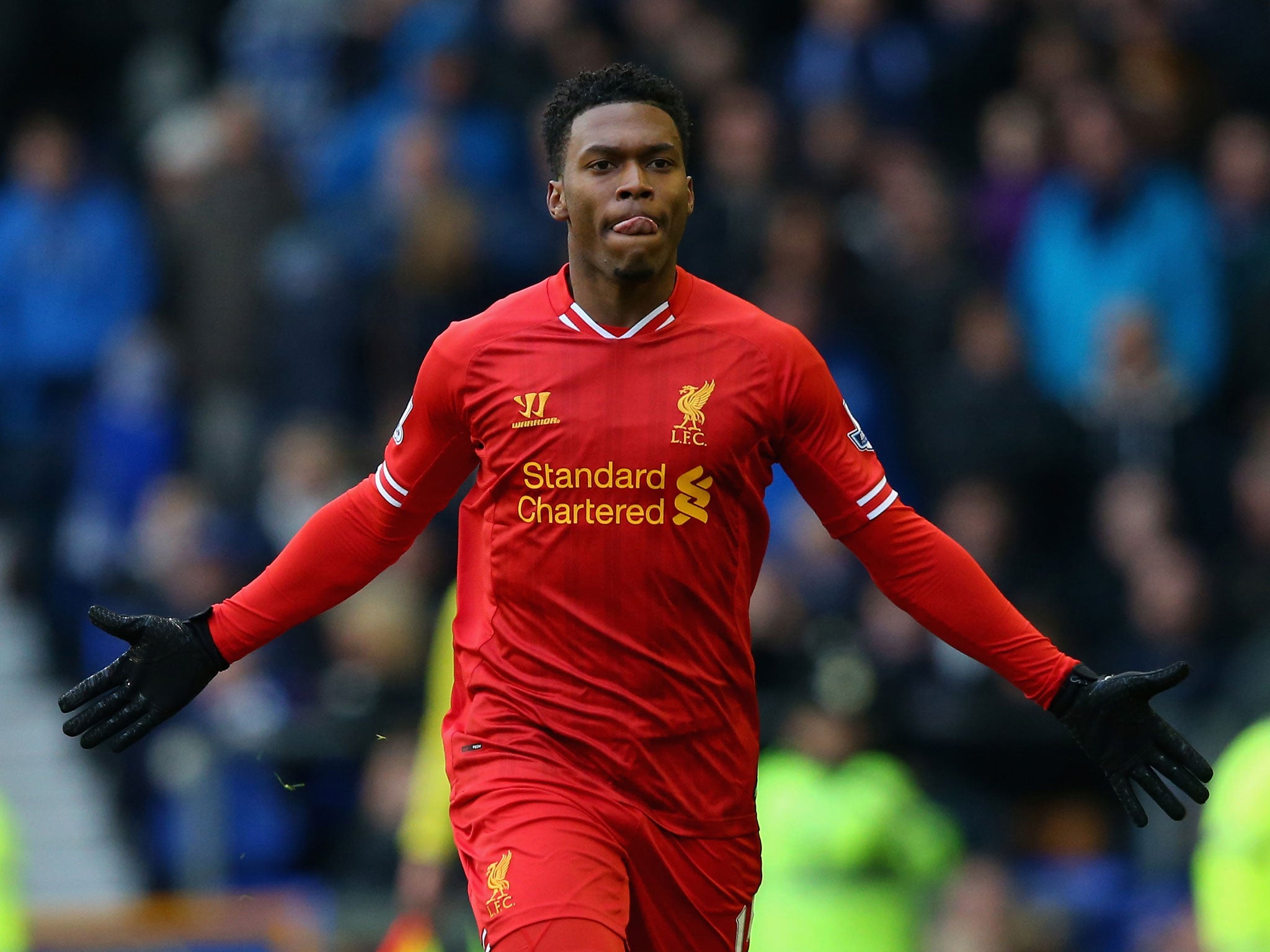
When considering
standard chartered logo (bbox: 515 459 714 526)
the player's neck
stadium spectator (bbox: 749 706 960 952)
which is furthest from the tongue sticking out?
stadium spectator (bbox: 749 706 960 952)

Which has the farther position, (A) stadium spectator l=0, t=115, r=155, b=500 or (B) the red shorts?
(A) stadium spectator l=0, t=115, r=155, b=500

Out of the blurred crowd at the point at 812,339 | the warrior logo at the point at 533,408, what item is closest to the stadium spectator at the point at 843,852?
the blurred crowd at the point at 812,339

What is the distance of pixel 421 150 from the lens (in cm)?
1074

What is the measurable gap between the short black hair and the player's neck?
27 cm

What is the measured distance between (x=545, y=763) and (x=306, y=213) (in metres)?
7.32

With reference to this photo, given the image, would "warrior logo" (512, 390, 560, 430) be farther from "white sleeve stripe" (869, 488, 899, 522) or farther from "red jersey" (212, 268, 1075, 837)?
"white sleeve stripe" (869, 488, 899, 522)

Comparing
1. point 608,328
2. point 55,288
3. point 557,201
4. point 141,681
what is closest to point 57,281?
point 55,288

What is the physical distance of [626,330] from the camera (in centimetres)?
489

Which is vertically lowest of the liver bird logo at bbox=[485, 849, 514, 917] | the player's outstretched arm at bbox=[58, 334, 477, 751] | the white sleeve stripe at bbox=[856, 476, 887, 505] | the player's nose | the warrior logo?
the liver bird logo at bbox=[485, 849, 514, 917]

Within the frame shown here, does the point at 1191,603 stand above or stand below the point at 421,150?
below

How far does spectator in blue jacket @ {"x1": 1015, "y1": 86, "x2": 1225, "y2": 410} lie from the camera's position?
1001cm

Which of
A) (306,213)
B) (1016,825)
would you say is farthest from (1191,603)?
(306,213)

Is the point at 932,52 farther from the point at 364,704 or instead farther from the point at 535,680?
the point at 535,680

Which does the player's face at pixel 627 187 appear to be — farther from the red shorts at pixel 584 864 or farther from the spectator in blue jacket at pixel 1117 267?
the spectator in blue jacket at pixel 1117 267
